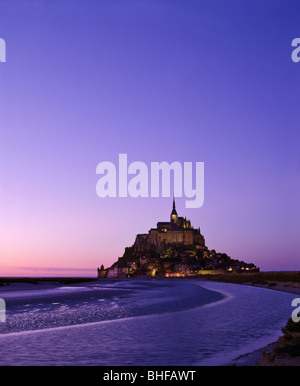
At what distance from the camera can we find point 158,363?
10.6 metres

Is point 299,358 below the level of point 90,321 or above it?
above

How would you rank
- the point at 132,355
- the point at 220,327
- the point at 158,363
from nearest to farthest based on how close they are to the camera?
the point at 158,363
the point at 132,355
the point at 220,327

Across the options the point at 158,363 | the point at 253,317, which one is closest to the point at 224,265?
the point at 253,317

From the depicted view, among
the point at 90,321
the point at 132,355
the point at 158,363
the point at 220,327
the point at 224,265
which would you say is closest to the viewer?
the point at 158,363

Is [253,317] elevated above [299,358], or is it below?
below

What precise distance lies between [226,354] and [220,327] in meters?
6.01

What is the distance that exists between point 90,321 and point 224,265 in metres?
186

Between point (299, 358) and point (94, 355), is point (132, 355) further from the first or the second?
point (299, 358)

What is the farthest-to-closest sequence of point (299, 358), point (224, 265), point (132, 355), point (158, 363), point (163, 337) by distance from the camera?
1. point (224, 265)
2. point (163, 337)
3. point (132, 355)
4. point (158, 363)
5. point (299, 358)

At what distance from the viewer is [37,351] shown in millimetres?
12234

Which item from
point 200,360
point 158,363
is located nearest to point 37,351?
point 158,363

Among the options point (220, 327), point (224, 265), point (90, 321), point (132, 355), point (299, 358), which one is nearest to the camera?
point (299, 358)

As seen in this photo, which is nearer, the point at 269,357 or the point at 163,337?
the point at 269,357

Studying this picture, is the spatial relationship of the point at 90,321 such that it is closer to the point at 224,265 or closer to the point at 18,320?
the point at 18,320
